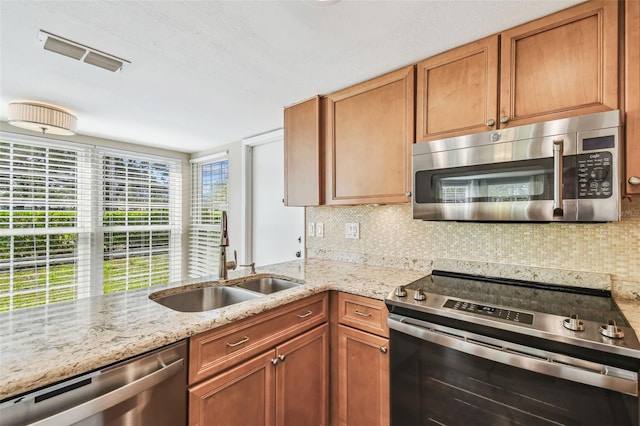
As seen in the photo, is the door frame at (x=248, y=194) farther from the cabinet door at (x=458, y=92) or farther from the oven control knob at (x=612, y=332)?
the oven control knob at (x=612, y=332)

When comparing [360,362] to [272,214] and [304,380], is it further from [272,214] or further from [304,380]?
[272,214]

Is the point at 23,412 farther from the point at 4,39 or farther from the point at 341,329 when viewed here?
the point at 4,39

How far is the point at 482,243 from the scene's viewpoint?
66.4 inches

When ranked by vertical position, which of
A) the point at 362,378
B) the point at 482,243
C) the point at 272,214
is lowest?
the point at 362,378

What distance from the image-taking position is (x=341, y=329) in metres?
1.60

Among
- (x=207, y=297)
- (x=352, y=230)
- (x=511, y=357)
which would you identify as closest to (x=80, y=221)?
(x=207, y=297)

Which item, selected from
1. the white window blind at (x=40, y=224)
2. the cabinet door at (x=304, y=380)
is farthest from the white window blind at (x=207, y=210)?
the cabinet door at (x=304, y=380)

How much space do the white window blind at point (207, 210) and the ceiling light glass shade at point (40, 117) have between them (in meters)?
1.50

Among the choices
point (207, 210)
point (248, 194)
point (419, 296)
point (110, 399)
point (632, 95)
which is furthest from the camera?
point (207, 210)

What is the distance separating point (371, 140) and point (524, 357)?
4.26 ft

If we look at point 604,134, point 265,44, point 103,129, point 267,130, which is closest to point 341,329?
point 604,134

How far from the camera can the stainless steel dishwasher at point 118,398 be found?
0.74m

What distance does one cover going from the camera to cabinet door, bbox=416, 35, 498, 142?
54.5 inches

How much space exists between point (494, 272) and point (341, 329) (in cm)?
92
